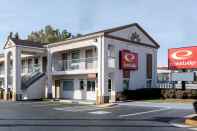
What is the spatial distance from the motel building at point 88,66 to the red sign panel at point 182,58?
2.97 metres

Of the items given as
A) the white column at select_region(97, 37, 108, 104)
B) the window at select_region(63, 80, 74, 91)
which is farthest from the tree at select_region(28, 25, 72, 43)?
the white column at select_region(97, 37, 108, 104)

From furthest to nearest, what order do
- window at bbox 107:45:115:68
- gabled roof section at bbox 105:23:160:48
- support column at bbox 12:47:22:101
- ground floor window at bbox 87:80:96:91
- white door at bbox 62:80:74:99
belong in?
white door at bbox 62:80:74:99
support column at bbox 12:47:22:101
ground floor window at bbox 87:80:96:91
window at bbox 107:45:115:68
gabled roof section at bbox 105:23:160:48

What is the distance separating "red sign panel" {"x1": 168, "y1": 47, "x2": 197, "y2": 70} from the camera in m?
30.4

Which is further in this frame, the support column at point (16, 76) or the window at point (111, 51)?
the support column at point (16, 76)

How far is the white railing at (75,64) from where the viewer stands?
30.5 m

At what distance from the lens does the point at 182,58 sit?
31.1 metres

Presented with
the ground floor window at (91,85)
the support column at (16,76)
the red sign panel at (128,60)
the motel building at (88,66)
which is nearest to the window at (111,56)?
the motel building at (88,66)

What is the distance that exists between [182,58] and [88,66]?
978cm

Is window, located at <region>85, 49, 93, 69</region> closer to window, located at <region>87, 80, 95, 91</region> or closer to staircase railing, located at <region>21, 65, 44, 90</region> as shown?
window, located at <region>87, 80, 95, 91</region>

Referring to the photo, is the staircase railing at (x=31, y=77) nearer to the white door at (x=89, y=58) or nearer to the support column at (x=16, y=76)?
the support column at (x=16, y=76)

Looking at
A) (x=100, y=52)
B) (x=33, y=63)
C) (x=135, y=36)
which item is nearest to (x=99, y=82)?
(x=100, y=52)

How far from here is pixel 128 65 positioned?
30188 millimetres

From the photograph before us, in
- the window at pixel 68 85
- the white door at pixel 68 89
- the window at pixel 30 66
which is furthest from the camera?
the window at pixel 30 66

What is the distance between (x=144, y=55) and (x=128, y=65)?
3.98 meters
